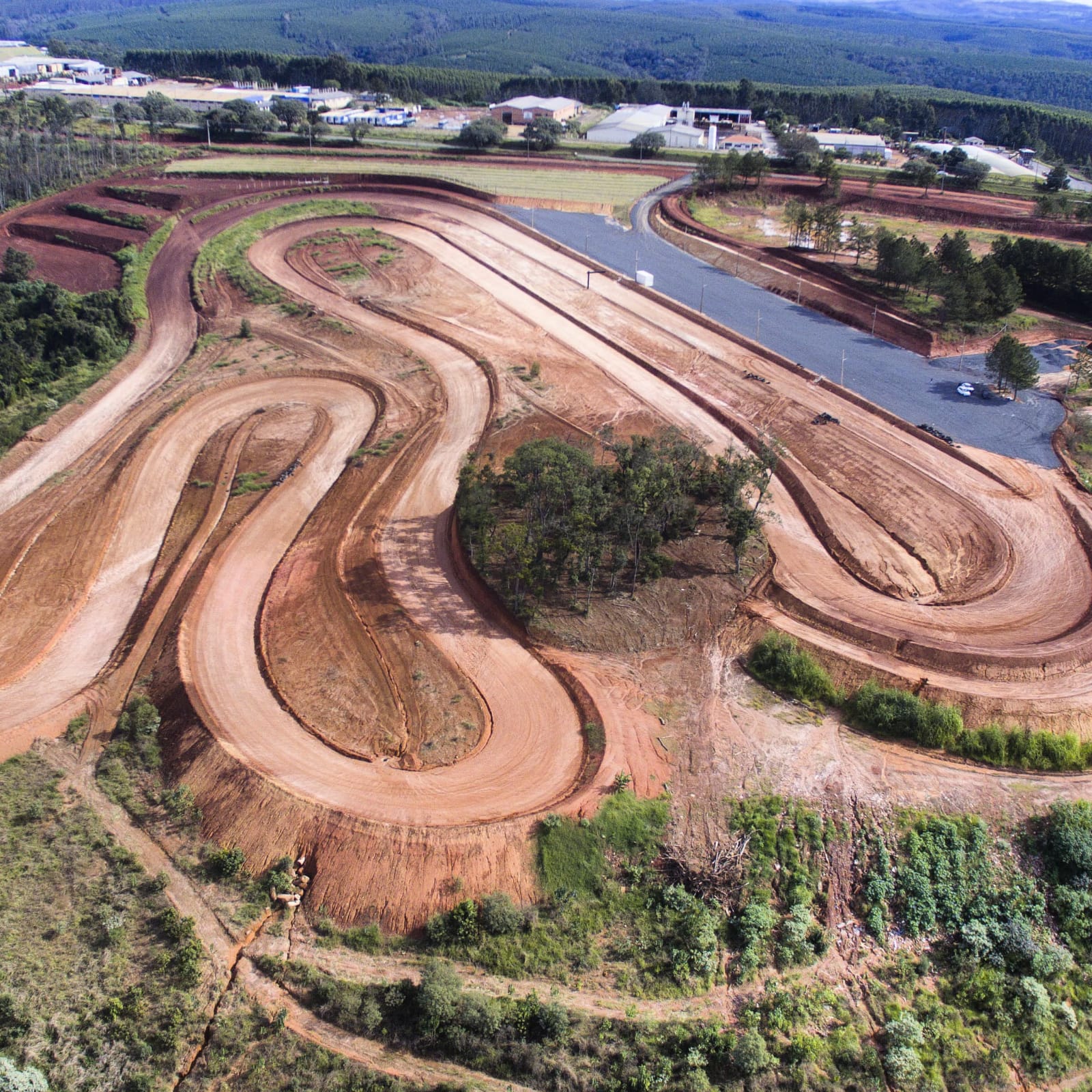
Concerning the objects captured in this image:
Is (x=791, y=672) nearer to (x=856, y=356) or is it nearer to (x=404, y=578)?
(x=404, y=578)

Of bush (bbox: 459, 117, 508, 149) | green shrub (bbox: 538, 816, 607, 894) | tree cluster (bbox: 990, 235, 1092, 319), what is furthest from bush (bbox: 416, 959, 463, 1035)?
bush (bbox: 459, 117, 508, 149)

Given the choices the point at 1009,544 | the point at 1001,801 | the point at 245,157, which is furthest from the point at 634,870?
the point at 245,157

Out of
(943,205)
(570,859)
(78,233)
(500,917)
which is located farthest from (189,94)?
(500,917)

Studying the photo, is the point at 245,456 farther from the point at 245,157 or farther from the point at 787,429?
the point at 245,157

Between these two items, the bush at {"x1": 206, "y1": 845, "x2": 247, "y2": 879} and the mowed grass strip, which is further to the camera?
the mowed grass strip

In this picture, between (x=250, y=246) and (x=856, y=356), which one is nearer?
(x=856, y=356)

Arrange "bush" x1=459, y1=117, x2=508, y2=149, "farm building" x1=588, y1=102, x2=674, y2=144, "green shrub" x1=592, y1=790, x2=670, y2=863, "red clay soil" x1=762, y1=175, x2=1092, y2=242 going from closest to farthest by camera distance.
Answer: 1. "green shrub" x1=592, y1=790, x2=670, y2=863
2. "red clay soil" x1=762, y1=175, x2=1092, y2=242
3. "bush" x1=459, y1=117, x2=508, y2=149
4. "farm building" x1=588, y1=102, x2=674, y2=144

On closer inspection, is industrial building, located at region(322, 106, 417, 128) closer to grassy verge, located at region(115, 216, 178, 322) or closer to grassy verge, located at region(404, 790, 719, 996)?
grassy verge, located at region(115, 216, 178, 322)
